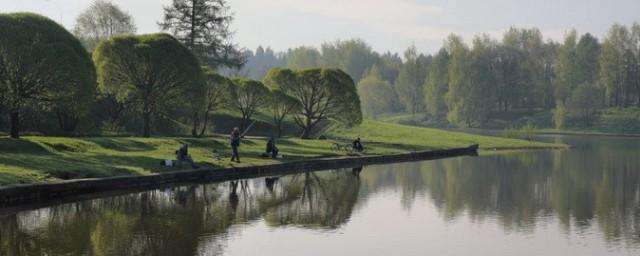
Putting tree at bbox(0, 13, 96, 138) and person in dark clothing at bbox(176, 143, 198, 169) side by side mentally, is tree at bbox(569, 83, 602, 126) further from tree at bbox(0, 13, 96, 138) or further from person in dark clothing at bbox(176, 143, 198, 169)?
person in dark clothing at bbox(176, 143, 198, 169)

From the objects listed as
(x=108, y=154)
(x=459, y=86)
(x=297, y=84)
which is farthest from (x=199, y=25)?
(x=459, y=86)

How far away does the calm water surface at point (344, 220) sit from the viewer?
67.7 feet

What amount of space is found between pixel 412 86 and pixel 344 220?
521ft

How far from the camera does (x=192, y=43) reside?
83812 mm

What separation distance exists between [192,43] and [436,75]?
302ft

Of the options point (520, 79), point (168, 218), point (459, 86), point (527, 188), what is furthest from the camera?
point (520, 79)

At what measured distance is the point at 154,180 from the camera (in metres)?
34.9

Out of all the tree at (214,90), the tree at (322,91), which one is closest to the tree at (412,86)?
the tree at (322,91)

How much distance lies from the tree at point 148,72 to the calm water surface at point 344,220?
54.0 ft

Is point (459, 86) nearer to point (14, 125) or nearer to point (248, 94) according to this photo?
point (248, 94)

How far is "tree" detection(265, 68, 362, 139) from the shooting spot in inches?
2936

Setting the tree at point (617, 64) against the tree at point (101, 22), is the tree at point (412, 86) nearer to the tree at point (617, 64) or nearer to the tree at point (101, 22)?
the tree at point (617, 64)

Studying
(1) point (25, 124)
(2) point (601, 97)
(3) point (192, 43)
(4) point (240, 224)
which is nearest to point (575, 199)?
(4) point (240, 224)

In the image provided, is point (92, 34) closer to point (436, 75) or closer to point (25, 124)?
point (25, 124)
